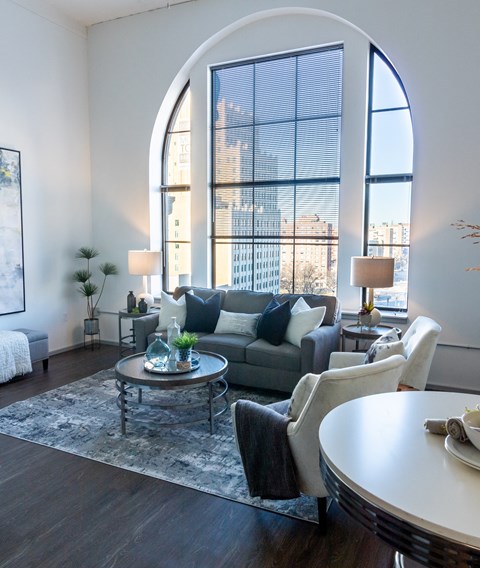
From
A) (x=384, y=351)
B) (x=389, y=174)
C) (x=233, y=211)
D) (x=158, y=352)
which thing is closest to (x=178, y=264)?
(x=233, y=211)

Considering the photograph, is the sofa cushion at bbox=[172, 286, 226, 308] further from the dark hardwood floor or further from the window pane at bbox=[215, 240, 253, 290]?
the dark hardwood floor

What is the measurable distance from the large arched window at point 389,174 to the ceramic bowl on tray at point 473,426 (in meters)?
3.60

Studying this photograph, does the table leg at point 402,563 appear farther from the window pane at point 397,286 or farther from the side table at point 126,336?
the side table at point 126,336

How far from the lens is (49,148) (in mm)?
5801

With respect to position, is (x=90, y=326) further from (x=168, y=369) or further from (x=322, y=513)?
(x=322, y=513)

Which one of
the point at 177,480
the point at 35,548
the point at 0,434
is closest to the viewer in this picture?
the point at 35,548

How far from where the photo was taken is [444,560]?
1.04 meters

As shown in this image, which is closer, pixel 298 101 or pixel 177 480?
pixel 177 480

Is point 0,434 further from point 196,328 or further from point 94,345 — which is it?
point 94,345

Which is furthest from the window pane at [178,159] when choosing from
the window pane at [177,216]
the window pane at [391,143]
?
the window pane at [391,143]

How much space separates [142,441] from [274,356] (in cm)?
146

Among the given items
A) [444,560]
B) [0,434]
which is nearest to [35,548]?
[0,434]

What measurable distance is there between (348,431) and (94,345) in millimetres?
5523

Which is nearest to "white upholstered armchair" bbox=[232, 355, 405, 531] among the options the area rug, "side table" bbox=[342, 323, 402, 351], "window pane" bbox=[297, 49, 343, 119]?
the area rug
